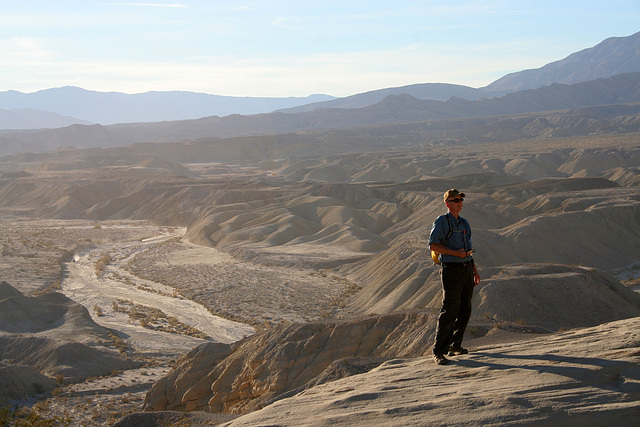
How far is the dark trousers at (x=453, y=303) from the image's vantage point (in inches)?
266

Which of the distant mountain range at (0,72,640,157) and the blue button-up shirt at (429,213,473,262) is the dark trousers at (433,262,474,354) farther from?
the distant mountain range at (0,72,640,157)

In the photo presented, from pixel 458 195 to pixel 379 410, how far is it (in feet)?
8.52

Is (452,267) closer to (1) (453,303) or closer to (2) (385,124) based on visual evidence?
(1) (453,303)

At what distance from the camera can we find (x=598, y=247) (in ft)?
113

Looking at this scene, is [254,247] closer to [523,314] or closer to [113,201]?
[523,314]

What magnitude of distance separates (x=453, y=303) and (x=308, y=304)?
22245mm

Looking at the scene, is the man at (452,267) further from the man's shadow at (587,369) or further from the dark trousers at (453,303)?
the man's shadow at (587,369)

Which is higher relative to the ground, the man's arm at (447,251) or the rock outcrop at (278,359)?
the man's arm at (447,251)

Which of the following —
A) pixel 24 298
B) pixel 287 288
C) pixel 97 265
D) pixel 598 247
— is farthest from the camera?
pixel 97 265

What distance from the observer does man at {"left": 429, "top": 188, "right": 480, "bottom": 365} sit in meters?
6.71

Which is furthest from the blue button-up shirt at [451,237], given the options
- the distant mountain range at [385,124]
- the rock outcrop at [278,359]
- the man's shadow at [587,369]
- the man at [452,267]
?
the distant mountain range at [385,124]

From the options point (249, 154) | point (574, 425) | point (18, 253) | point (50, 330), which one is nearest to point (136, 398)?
point (50, 330)

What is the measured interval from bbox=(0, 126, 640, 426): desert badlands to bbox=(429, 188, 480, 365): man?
372 mm

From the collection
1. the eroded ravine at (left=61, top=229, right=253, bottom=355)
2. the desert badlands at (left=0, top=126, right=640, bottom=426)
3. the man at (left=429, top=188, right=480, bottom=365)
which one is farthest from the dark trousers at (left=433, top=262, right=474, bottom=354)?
the eroded ravine at (left=61, top=229, right=253, bottom=355)
